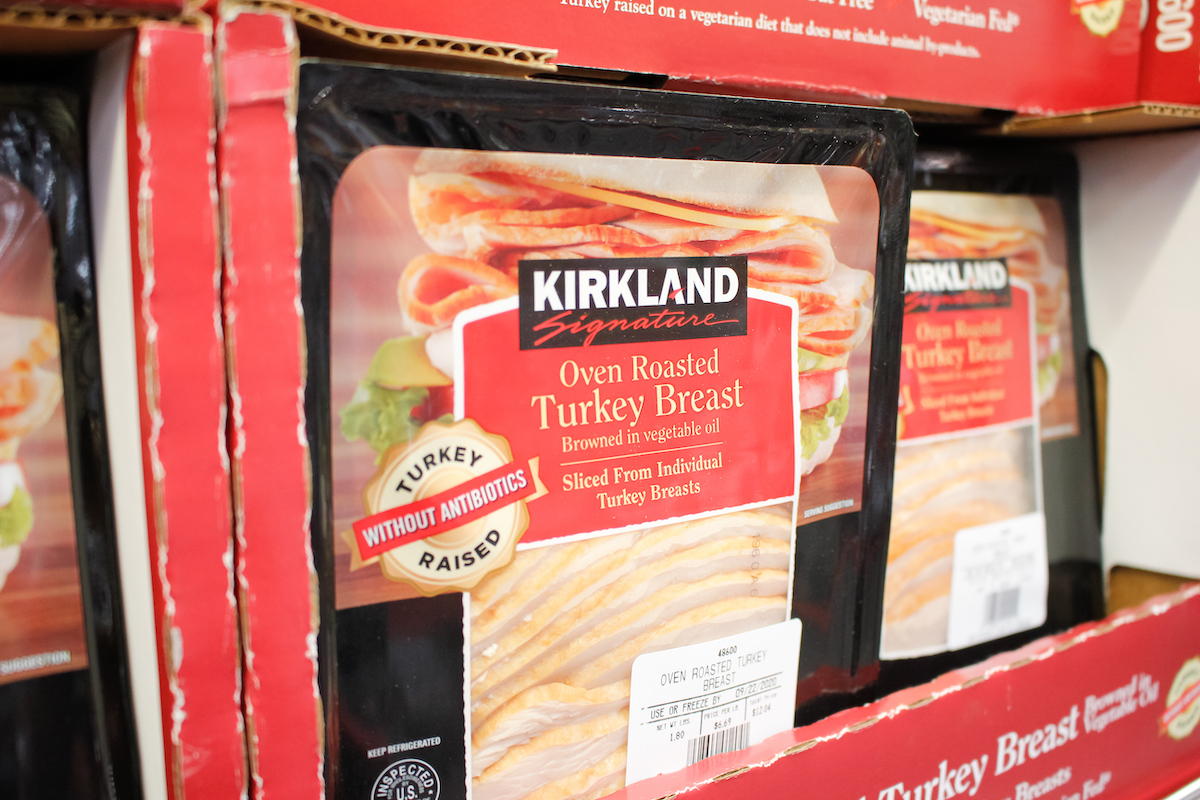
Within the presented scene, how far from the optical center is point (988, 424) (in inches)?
37.8

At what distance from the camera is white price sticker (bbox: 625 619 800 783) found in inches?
25.1

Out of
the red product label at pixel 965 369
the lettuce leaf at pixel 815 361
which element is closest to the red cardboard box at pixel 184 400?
the lettuce leaf at pixel 815 361

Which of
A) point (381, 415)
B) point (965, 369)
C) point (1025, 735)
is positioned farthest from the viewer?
point (965, 369)

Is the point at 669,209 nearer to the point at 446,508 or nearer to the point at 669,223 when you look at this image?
the point at 669,223

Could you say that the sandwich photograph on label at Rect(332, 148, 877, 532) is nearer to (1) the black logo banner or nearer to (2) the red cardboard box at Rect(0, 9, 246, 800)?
(2) the red cardboard box at Rect(0, 9, 246, 800)

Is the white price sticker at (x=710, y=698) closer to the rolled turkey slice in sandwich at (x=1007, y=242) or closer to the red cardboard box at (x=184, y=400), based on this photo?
the red cardboard box at (x=184, y=400)

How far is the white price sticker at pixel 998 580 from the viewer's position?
949mm

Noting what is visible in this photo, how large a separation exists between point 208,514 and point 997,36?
2.51 ft

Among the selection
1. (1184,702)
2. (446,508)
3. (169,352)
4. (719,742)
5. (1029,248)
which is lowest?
(1184,702)

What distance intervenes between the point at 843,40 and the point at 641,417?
353mm

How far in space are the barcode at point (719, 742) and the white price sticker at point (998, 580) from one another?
15.0 inches

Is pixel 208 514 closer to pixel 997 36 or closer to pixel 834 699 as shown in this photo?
pixel 834 699

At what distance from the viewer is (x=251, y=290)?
44 cm
